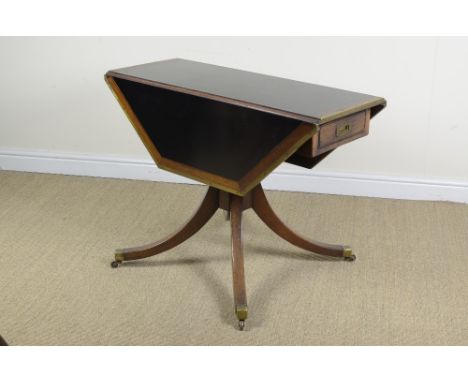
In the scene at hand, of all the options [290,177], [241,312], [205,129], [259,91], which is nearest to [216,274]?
[241,312]

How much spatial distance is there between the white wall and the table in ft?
1.96

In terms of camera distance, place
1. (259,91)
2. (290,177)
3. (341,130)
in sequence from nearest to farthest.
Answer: (341,130), (259,91), (290,177)

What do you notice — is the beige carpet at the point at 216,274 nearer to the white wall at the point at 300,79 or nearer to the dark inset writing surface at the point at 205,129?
the white wall at the point at 300,79

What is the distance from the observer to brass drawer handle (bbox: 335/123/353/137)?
2045mm

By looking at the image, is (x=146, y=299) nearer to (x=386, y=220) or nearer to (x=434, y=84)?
(x=386, y=220)

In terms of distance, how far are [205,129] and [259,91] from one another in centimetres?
20

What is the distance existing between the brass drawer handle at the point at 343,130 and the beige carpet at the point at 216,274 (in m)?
0.59

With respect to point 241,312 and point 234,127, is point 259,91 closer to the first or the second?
point 234,127

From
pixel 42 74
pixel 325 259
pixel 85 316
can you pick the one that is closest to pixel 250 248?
pixel 325 259

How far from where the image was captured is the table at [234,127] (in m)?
2.02

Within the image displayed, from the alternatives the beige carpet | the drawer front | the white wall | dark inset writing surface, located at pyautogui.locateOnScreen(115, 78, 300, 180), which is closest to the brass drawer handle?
the drawer front

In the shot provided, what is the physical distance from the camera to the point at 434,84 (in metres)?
2.96

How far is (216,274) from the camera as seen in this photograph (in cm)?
253

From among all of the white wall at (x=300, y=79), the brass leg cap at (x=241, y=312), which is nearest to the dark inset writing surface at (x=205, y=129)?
the brass leg cap at (x=241, y=312)
